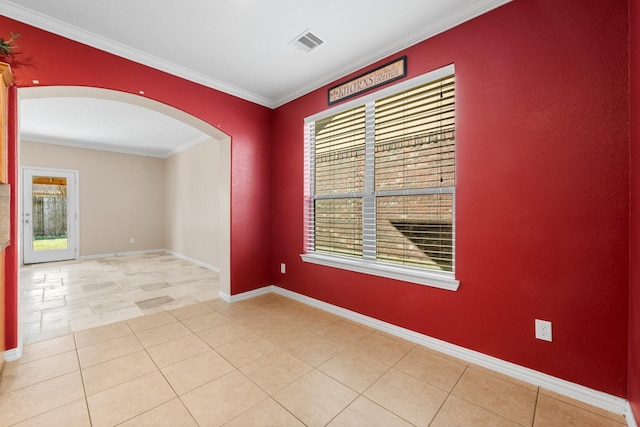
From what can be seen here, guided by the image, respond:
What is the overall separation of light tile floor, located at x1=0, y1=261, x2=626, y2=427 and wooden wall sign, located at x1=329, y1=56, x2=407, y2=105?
2.51m

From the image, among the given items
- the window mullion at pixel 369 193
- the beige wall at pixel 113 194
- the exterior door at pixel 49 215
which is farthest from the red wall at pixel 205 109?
the exterior door at pixel 49 215

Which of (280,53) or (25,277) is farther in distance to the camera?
(25,277)

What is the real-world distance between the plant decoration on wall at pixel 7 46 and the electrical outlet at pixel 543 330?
4370 mm

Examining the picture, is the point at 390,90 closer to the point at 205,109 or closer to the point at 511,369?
the point at 205,109

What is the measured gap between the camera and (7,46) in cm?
207

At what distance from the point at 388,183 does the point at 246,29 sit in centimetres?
192

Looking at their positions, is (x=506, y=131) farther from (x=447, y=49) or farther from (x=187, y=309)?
(x=187, y=309)

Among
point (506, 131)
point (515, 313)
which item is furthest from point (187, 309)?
point (506, 131)

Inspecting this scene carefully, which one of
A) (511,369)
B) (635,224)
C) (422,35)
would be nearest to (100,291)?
(511,369)

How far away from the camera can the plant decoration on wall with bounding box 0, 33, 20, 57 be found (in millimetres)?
2035

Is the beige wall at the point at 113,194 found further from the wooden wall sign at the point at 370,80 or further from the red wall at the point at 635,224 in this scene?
the red wall at the point at 635,224

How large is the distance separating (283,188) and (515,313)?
2.91 metres

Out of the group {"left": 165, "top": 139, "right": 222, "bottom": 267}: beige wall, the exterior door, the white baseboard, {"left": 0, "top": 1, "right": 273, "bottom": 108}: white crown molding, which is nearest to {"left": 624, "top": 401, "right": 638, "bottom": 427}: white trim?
the white baseboard

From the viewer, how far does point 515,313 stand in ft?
6.45
